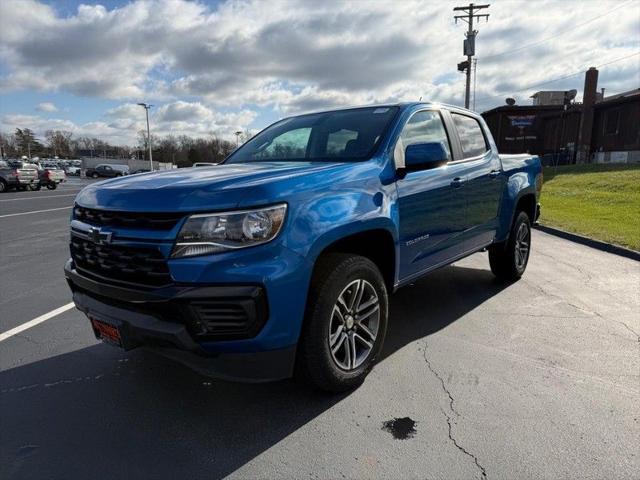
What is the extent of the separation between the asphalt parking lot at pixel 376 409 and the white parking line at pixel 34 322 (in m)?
0.08

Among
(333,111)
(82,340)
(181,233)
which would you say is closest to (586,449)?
(181,233)

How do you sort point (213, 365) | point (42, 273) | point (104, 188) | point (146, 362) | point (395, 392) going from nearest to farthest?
1. point (213, 365)
2. point (104, 188)
3. point (395, 392)
4. point (146, 362)
5. point (42, 273)

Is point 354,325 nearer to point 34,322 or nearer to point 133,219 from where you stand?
point 133,219

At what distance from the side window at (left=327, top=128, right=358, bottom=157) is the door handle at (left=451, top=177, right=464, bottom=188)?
999mm

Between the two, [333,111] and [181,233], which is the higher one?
[333,111]

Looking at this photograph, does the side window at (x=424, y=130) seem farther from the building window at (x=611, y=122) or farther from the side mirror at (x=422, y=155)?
the building window at (x=611, y=122)

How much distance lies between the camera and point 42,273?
6.39 meters

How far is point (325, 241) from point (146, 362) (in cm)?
184

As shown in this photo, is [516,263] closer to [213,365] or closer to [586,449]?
[586,449]

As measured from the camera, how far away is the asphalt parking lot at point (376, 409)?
7.98ft

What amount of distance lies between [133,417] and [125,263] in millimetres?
966

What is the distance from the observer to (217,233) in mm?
2439

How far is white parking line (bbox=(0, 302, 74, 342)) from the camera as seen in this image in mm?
4191

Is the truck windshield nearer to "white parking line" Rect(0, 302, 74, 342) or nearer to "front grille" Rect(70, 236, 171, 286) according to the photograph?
"front grille" Rect(70, 236, 171, 286)
